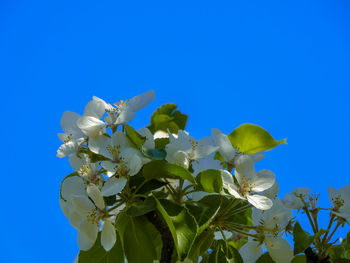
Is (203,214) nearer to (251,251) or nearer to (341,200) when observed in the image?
(251,251)

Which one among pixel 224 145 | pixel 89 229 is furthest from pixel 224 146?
pixel 89 229

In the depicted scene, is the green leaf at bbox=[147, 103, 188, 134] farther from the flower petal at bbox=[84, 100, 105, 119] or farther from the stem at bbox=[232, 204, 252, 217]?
the stem at bbox=[232, 204, 252, 217]

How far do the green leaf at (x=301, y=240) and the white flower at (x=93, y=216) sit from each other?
1.16ft

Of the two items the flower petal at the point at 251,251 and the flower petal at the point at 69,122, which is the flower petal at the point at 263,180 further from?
the flower petal at the point at 69,122

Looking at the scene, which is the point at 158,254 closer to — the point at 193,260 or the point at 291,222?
the point at 193,260

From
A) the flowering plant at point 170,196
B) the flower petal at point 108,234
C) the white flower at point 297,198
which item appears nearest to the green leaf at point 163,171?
the flowering plant at point 170,196

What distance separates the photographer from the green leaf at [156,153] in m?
0.75

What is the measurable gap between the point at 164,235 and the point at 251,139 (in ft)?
0.88

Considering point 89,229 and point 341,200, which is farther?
point 341,200

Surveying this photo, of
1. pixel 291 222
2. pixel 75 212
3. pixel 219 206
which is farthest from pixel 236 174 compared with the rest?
pixel 75 212

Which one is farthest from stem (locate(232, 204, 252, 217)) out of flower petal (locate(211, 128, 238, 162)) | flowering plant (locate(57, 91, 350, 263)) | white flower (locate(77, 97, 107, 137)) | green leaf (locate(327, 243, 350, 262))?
white flower (locate(77, 97, 107, 137))

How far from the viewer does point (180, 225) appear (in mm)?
690

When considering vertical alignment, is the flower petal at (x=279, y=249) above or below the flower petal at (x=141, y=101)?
below

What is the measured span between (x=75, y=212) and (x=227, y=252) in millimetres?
316
